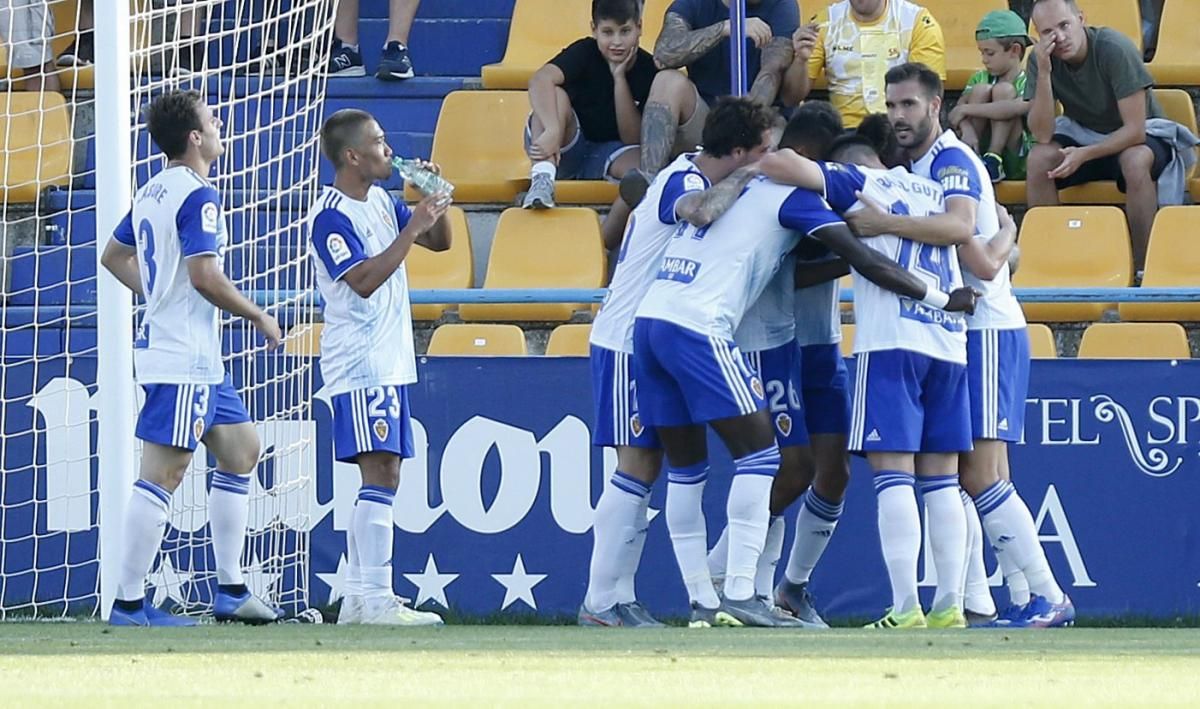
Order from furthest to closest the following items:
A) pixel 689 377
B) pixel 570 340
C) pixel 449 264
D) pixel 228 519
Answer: pixel 449 264
pixel 570 340
pixel 228 519
pixel 689 377

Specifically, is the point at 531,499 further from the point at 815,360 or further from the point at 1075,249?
the point at 1075,249

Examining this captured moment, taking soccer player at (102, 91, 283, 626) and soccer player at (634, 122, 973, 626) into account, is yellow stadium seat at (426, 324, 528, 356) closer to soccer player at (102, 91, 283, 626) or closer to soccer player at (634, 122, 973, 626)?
soccer player at (102, 91, 283, 626)

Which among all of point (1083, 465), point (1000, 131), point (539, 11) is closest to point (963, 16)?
point (1000, 131)

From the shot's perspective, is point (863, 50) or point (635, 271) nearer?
point (635, 271)

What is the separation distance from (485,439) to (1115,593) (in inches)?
95.7

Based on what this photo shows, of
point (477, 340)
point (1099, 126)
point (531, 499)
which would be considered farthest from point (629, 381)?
point (1099, 126)

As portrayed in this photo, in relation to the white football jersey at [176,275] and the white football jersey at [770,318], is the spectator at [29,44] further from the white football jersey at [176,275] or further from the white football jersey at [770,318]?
the white football jersey at [770,318]

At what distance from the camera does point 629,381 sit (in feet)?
21.7

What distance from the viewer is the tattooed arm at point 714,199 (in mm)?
6238

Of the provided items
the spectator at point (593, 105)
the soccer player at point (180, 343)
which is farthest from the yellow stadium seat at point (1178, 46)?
the soccer player at point (180, 343)

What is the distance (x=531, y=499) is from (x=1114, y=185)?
3299mm

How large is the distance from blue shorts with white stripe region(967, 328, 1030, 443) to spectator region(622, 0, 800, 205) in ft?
7.95

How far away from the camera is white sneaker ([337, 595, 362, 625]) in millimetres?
Answer: 6684

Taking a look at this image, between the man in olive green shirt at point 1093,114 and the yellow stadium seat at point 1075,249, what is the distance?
0.15 m
